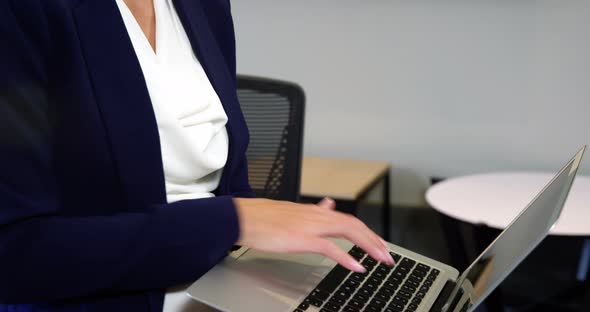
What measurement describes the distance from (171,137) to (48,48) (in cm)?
19

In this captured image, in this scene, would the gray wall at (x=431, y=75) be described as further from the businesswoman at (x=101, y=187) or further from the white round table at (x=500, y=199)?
the businesswoman at (x=101, y=187)

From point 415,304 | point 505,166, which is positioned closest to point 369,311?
point 415,304

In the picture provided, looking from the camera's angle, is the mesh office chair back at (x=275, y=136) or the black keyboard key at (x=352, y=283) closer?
the black keyboard key at (x=352, y=283)

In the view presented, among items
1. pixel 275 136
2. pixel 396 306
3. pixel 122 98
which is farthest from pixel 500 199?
pixel 122 98

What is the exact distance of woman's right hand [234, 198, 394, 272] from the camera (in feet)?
2.14

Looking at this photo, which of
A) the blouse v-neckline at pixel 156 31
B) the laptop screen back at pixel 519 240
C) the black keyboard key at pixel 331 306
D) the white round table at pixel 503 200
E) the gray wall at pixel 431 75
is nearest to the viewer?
the laptop screen back at pixel 519 240

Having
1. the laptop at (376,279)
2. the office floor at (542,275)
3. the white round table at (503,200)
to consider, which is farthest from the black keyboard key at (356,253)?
the office floor at (542,275)

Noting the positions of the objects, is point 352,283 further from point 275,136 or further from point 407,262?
point 275,136

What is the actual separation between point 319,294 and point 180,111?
11.6 inches

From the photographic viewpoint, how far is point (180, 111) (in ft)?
2.64

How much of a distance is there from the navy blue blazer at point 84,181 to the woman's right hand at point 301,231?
0.02m

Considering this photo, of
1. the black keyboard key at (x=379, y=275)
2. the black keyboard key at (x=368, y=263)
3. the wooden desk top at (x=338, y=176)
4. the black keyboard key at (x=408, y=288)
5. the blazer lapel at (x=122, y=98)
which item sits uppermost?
the blazer lapel at (x=122, y=98)

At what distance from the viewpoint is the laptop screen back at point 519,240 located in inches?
22.2

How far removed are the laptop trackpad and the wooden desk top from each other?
1112 millimetres
